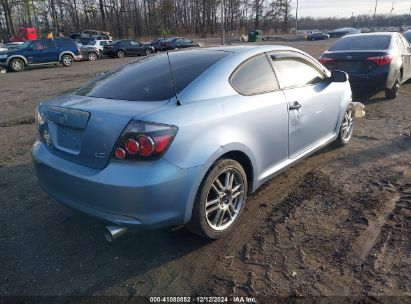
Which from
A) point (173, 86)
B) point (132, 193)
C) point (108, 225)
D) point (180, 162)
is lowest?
point (108, 225)

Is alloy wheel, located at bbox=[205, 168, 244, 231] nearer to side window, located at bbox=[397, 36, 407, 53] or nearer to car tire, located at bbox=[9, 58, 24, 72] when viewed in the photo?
side window, located at bbox=[397, 36, 407, 53]

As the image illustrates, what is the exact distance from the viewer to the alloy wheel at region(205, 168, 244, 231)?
3.13 m

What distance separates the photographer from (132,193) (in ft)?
8.45

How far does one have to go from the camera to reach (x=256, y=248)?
310 cm

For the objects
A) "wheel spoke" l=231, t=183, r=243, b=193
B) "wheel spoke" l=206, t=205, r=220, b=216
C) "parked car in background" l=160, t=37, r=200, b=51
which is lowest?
"parked car in background" l=160, t=37, r=200, b=51

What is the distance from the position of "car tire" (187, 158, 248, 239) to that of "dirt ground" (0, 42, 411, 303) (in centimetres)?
15

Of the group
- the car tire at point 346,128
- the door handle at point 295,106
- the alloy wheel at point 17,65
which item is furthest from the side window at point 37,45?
the door handle at point 295,106

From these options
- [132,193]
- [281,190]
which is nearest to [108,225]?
[132,193]

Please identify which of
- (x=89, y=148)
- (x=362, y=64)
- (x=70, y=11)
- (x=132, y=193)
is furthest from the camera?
(x=70, y=11)

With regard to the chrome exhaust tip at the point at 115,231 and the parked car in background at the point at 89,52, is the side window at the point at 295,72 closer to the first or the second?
the chrome exhaust tip at the point at 115,231

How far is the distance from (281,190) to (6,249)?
9.05ft

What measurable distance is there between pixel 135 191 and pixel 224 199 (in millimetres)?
949

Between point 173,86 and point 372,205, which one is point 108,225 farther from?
point 372,205

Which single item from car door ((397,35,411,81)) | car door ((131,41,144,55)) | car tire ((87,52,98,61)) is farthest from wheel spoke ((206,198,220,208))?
car door ((131,41,144,55))
